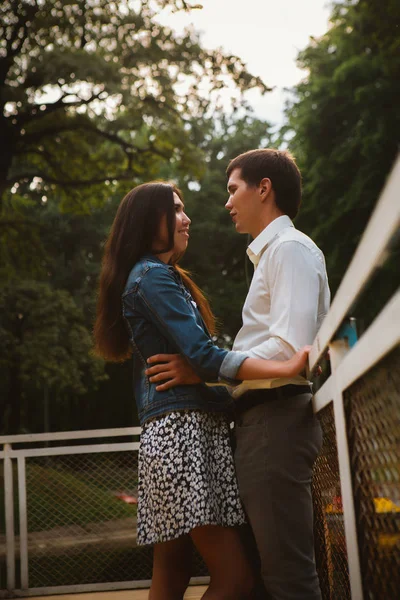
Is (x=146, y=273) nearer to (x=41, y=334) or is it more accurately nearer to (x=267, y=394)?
(x=267, y=394)

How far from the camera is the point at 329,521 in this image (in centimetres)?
199

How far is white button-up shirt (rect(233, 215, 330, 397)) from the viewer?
176 centimetres

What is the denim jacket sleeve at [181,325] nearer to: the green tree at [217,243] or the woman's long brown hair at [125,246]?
the woman's long brown hair at [125,246]

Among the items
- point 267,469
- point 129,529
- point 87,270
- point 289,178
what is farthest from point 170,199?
point 87,270

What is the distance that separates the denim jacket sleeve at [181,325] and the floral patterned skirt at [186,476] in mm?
157

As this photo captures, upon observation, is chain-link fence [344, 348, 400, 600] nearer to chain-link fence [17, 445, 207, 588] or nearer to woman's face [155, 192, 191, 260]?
woman's face [155, 192, 191, 260]

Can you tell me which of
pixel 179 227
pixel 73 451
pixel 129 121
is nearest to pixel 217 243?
pixel 129 121

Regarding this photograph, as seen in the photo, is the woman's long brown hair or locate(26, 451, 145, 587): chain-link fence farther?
locate(26, 451, 145, 587): chain-link fence

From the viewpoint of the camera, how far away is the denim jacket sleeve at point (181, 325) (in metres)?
1.80

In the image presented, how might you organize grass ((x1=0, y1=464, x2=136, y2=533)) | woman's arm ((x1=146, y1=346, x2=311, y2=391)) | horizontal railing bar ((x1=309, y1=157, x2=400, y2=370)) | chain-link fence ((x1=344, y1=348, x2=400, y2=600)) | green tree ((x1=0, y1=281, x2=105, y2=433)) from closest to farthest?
horizontal railing bar ((x1=309, y1=157, x2=400, y2=370)), chain-link fence ((x1=344, y1=348, x2=400, y2=600)), woman's arm ((x1=146, y1=346, x2=311, y2=391)), grass ((x1=0, y1=464, x2=136, y2=533)), green tree ((x1=0, y1=281, x2=105, y2=433))

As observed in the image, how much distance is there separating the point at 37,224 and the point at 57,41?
3677mm

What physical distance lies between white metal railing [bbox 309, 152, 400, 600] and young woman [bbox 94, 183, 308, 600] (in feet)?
0.84

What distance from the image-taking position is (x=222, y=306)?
62.8ft

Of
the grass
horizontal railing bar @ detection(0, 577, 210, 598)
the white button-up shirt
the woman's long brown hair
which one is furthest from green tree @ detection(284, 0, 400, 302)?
the white button-up shirt
